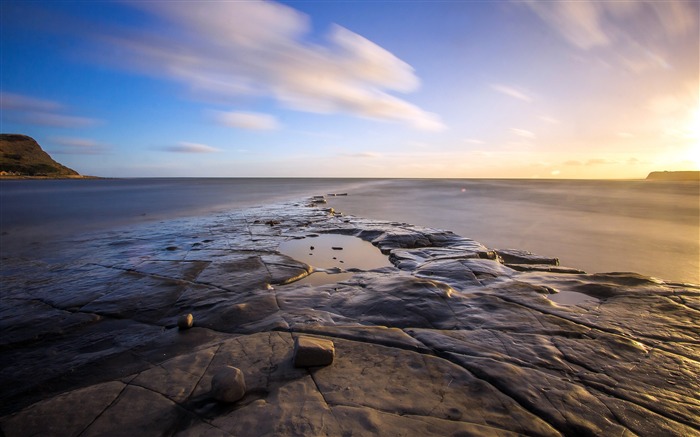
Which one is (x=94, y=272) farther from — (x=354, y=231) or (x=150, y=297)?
(x=354, y=231)

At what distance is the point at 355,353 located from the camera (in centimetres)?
405

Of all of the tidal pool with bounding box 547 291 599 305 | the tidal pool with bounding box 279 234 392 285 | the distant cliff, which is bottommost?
the tidal pool with bounding box 279 234 392 285

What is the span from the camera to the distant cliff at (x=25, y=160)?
11481 cm

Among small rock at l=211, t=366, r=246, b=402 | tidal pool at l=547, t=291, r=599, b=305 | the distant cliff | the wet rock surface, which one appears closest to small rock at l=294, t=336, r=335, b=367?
the wet rock surface

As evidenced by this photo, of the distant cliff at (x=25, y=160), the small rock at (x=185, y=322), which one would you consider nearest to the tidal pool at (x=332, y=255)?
the small rock at (x=185, y=322)

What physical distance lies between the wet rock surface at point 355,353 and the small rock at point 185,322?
2.0 inches

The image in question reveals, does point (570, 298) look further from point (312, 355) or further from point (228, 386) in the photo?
point (228, 386)

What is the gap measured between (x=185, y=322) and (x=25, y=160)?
176 metres

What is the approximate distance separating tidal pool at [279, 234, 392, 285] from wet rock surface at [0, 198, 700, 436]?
0.61 metres

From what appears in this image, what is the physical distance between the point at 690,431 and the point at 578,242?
14101mm

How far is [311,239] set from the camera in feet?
42.8

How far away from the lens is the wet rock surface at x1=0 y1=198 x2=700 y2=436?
294cm

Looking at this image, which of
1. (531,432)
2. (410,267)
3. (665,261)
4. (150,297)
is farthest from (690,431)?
(665,261)

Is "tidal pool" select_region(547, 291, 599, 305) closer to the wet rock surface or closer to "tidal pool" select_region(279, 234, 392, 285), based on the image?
the wet rock surface
